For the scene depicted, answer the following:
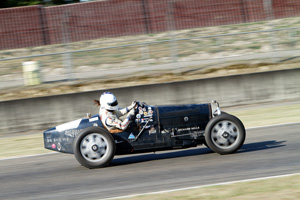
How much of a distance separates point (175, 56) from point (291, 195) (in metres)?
8.98

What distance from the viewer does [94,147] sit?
7.43 metres

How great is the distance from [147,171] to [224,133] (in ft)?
4.75

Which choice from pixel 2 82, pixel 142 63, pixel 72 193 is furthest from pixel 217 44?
pixel 72 193

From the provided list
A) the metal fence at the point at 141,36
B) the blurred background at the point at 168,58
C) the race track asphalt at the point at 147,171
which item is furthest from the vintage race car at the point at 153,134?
the metal fence at the point at 141,36

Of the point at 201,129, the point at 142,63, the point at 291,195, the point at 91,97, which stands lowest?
the point at 291,195

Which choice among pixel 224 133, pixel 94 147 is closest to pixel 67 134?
pixel 94 147

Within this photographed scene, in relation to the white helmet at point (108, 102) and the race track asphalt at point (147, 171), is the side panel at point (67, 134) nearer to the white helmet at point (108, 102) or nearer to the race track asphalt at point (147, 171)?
the white helmet at point (108, 102)

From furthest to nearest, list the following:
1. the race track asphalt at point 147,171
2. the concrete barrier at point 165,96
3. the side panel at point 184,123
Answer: the concrete barrier at point 165,96 → the side panel at point 184,123 → the race track asphalt at point 147,171

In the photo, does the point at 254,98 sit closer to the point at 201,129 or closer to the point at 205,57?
the point at 205,57

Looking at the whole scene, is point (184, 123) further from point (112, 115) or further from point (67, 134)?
point (67, 134)

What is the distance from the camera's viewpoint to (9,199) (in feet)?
21.0

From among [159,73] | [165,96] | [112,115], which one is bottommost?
[112,115]

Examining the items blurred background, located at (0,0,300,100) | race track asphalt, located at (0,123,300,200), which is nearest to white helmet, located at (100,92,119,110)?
race track asphalt, located at (0,123,300,200)

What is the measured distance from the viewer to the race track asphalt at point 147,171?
6363mm
